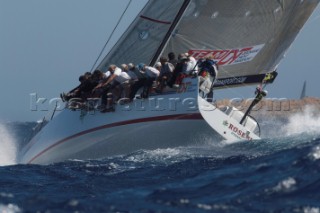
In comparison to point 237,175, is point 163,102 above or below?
above

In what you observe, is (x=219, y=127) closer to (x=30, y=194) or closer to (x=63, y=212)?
(x=30, y=194)

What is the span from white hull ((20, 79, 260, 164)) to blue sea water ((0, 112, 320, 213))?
271 mm

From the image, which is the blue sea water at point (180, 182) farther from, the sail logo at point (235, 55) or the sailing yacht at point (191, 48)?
the sail logo at point (235, 55)

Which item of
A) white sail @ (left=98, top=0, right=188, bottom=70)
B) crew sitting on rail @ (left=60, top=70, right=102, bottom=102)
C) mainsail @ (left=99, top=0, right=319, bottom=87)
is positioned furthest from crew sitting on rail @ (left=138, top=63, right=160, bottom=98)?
white sail @ (left=98, top=0, right=188, bottom=70)

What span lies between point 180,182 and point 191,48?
802 centimetres

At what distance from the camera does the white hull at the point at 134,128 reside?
15.3 meters

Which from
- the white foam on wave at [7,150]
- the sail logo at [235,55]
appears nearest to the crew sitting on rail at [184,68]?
the sail logo at [235,55]

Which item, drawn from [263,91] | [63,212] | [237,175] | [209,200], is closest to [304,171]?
[237,175]

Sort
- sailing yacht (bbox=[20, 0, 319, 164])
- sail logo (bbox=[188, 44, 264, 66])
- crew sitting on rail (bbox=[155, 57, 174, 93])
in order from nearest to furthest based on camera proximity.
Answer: crew sitting on rail (bbox=[155, 57, 174, 93]), sailing yacht (bbox=[20, 0, 319, 164]), sail logo (bbox=[188, 44, 264, 66])

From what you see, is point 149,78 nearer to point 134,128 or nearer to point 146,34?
point 134,128

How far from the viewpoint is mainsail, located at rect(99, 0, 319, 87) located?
19.1m

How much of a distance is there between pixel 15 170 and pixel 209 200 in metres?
6.77

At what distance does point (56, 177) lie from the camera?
540 inches

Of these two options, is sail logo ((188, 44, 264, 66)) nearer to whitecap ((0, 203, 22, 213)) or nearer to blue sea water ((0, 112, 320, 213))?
blue sea water ((0, 112, 320, 213))
